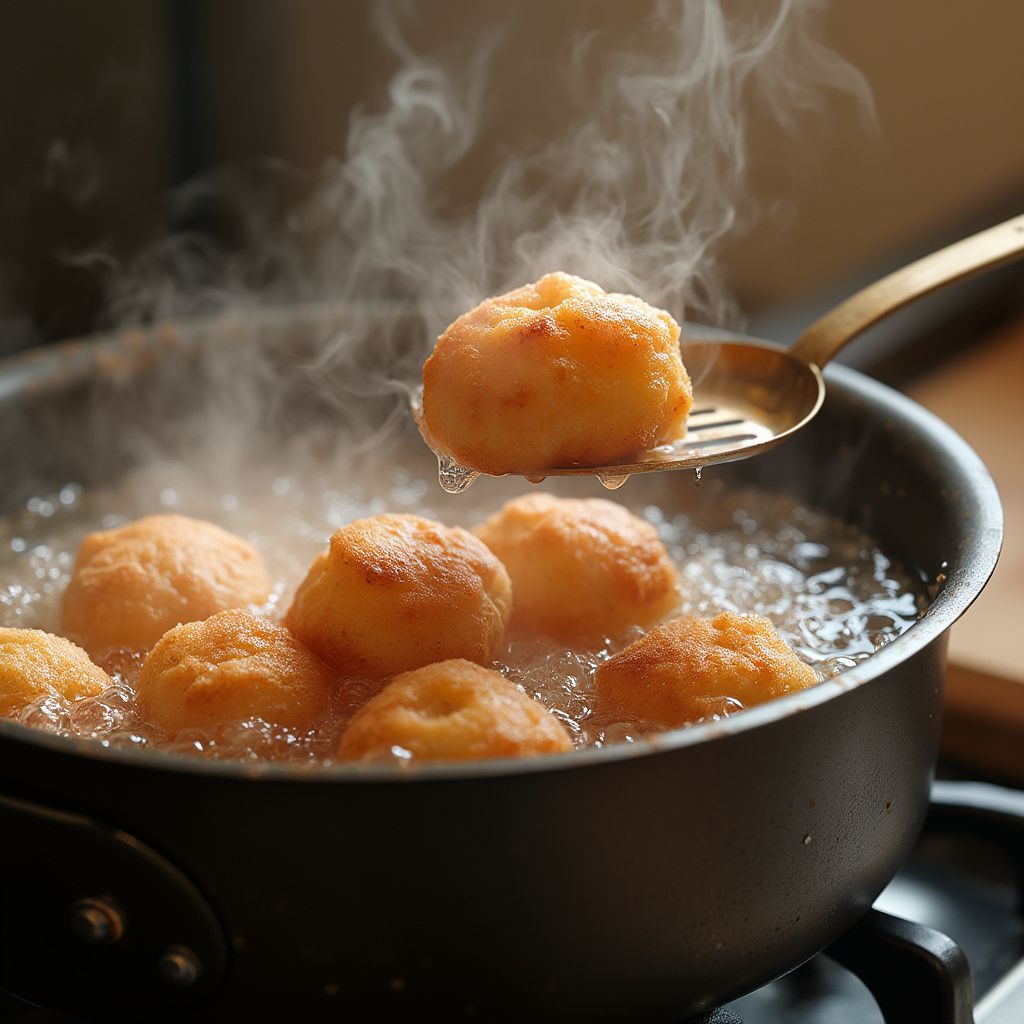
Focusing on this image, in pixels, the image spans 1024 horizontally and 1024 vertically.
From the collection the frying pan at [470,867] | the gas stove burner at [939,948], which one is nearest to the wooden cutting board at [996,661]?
the gas stove burner at [939,948]

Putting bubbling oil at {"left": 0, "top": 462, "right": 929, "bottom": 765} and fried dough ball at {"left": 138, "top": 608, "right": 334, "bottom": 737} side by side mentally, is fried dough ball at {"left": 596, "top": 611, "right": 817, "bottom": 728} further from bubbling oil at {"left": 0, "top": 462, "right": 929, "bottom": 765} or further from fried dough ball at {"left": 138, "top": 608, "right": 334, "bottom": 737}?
fried dough ball at {"left": 138, "top": 608, "right": 334, "bottom": 737}

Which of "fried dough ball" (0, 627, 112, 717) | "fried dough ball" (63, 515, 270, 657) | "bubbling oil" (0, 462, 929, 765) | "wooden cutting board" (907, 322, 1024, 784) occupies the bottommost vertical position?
"wooden cutting board" (907, 322, 1024, 784)

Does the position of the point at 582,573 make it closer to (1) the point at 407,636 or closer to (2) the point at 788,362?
(1) the point at 407,636

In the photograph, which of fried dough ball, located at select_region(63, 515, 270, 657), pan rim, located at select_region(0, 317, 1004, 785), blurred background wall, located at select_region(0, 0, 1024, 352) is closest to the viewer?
pan rim, located at select_region(0, 317, 1004, 785)

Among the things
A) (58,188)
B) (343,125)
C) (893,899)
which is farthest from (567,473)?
(343,125)

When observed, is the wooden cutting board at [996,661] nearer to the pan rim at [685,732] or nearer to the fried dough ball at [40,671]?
the pan rim at [685,732]

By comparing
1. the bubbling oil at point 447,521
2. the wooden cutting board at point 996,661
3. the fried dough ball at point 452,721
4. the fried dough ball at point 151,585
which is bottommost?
the wooden cutting board at point 996,661

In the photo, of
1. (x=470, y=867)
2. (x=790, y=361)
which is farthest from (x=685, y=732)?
(x=790, y=361)

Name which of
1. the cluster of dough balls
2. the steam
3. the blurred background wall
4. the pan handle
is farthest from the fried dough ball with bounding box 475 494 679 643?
the blurred background wall
